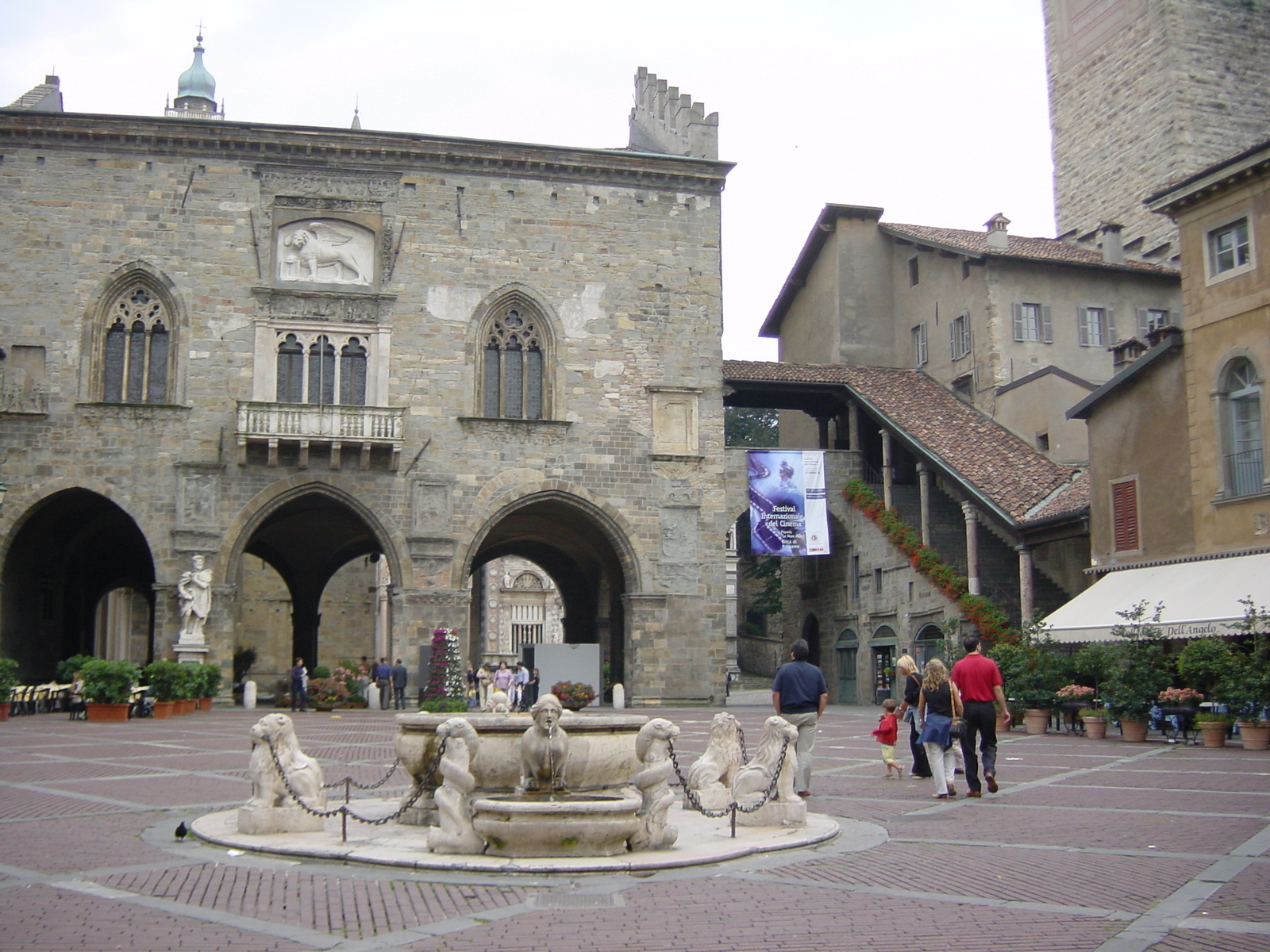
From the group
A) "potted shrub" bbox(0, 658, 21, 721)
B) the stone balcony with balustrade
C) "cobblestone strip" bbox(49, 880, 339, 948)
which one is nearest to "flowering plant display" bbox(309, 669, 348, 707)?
the stone balcony with balustrade

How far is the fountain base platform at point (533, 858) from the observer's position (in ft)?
27.3

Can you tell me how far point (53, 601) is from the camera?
3334 centimetres

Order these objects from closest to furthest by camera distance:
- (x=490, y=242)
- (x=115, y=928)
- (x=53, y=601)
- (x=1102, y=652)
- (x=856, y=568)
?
(x=115, y=928)
(x=1102, y=652)
(x=490, y=242)
(x=53, y=601)
(x=856, y=568)

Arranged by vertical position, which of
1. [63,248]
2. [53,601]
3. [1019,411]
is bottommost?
[53,601]

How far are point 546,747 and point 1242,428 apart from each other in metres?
17.8

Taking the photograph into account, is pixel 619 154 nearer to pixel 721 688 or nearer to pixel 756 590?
pixel 721 688

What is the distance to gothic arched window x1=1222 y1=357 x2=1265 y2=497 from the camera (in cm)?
2212

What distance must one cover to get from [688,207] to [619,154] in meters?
2.20

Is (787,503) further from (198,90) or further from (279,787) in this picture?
(198,90)

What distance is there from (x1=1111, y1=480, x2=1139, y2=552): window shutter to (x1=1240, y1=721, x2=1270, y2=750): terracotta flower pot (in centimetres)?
688

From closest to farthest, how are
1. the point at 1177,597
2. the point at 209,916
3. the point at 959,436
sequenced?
the point at 209,916
the point at 1177,597
the point at 959,436

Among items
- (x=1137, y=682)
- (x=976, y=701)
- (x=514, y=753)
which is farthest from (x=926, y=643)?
(x=514, y=753)

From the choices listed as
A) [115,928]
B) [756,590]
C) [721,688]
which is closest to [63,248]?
[721,688]

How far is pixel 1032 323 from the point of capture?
35.0 meters
